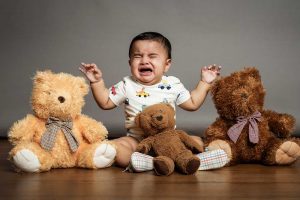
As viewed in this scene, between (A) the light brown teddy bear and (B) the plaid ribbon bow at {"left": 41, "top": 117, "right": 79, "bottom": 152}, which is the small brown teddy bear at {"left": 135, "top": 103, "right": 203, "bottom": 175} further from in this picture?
(B) the plaid ribbon bow at {"left": 41, "top": 117, "right": 79, "bottom": 152}

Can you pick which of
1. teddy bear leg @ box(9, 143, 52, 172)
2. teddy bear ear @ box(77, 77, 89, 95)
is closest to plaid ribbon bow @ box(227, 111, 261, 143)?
teddy bear ear @ box(77, 77, 89, 95)

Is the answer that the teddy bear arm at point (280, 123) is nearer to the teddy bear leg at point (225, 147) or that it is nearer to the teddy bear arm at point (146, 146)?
the teddy bear leg at point (225, 147)

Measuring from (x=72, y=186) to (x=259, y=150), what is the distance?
892mm

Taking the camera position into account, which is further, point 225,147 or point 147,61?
point 147,61

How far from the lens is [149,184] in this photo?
1.73m

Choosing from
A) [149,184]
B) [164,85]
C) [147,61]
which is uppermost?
[147,61]

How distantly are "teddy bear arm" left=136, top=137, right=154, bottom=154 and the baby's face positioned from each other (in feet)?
1.40

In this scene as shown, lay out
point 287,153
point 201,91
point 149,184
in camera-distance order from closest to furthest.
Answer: point 149,184, point 287,153, point 201,91

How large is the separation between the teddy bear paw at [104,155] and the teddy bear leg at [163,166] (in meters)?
0.22

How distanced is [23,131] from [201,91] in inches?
36.8

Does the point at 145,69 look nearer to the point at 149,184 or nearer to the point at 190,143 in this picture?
the point at 190,143

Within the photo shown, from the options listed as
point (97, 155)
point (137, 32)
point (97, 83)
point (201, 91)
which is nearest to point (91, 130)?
point (97, 155)

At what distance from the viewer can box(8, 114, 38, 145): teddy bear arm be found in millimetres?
1970

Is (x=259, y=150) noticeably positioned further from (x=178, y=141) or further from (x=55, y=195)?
(x=55, y=195)
